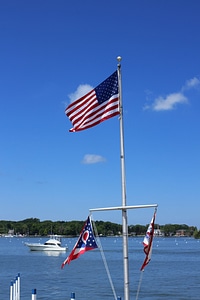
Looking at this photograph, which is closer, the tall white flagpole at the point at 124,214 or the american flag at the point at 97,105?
the tall white flagpole at the point at 124,214

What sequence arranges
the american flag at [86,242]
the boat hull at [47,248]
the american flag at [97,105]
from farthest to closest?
the boat hull at [47,248] < the american flag at [97,105] < the american flag at [86,242]

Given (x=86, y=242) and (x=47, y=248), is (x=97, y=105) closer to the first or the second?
(x=86, y=242)

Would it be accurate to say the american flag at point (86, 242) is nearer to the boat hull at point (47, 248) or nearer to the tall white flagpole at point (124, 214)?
the tall white flagpole at point (124, 214)

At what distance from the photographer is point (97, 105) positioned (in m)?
14.9

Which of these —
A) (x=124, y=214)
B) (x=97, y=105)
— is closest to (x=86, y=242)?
(x=124, y=214)

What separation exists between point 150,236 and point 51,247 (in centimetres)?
11250

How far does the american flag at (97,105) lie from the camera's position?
14852mm

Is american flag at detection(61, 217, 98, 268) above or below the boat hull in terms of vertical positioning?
above

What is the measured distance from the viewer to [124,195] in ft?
47.2

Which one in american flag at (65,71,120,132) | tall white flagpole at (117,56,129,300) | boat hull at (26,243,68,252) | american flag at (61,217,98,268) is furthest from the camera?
boat hull at (26,243,68,252)

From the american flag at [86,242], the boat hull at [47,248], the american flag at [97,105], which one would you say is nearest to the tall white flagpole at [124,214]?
the american flag at [97,105]

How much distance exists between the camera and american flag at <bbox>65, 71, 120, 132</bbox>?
48.7ft

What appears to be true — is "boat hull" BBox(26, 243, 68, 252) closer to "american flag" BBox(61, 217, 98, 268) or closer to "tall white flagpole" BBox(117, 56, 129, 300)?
"american flag" BBox(61, 217, 98, 268)

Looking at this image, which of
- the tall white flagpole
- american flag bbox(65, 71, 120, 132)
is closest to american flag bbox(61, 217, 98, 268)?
the tall white flagpole
